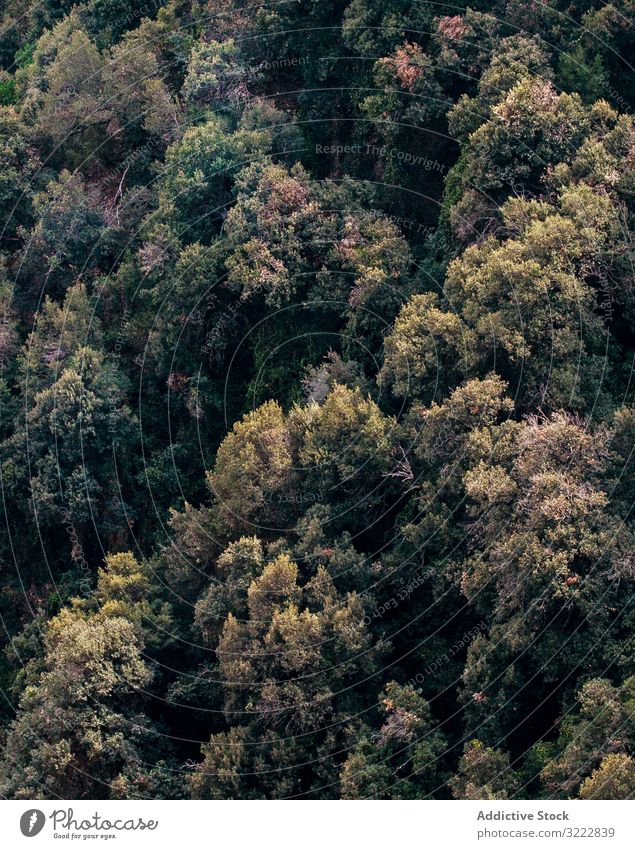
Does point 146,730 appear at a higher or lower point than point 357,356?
lower

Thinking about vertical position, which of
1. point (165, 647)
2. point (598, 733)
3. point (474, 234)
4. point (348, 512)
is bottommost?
point (598, 733)

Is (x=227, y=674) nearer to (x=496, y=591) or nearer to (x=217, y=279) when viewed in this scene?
(x=496, y=591)

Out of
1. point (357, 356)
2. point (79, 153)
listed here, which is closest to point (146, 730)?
point (357, 356)

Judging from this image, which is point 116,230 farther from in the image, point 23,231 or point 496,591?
point 496,591

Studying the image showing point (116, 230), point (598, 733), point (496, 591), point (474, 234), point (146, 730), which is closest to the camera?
point (598, 733)

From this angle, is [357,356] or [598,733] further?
[357,356]

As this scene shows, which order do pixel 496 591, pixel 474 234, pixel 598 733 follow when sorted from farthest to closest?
pixel 474 234 → pixel 496 591 → pixel 598 733
